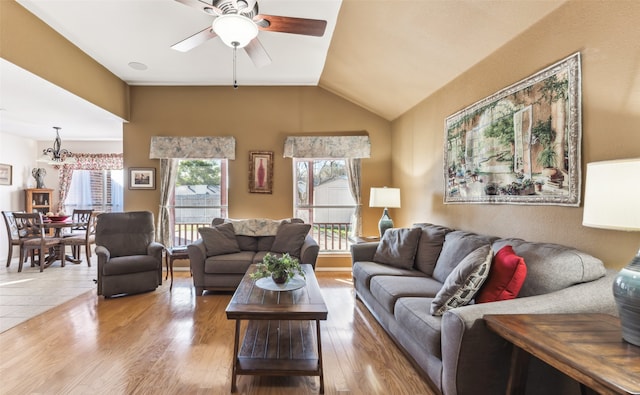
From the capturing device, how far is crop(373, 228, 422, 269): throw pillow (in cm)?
340

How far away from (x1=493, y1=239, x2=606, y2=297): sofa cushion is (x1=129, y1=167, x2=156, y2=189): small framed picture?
5204 mm

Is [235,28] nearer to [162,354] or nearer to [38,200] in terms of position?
[162,354]

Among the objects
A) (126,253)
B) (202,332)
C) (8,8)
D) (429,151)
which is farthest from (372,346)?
(8,8)

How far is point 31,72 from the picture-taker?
3164 mm

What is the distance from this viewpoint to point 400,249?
3.45m

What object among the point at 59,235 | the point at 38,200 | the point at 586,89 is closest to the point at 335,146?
the point at 586,89

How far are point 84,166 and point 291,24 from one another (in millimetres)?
6768

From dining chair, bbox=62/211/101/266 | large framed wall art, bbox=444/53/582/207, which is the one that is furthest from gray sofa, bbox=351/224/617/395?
dining chair, bbox=62/211/101/266

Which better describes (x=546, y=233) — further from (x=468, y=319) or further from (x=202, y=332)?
(x=202, y=332)

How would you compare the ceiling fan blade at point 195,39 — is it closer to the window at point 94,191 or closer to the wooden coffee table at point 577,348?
the wooden coffee table at point 577,348

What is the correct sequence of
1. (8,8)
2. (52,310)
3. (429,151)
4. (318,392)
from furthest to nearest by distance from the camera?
(429,151)
(52,310)
(8,8)
(318,392)

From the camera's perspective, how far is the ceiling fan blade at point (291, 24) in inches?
94.0

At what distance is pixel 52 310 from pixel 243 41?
11.6ft

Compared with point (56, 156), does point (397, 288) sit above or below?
below
